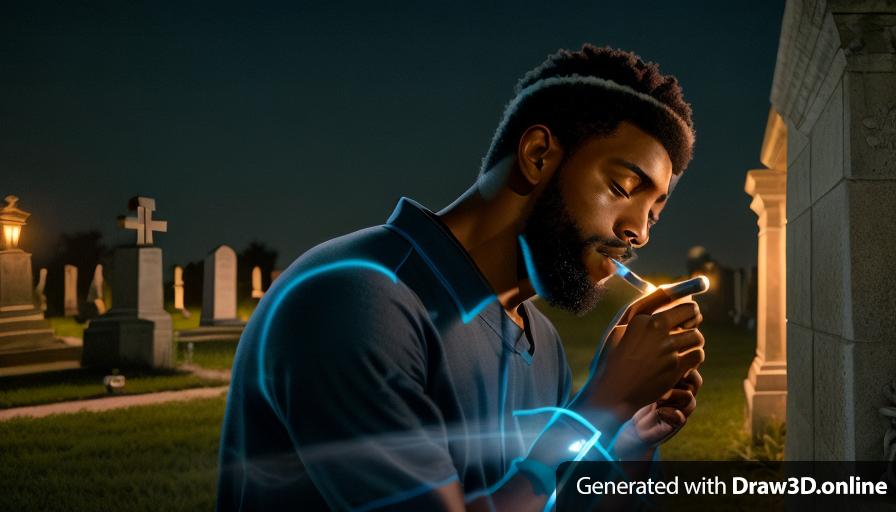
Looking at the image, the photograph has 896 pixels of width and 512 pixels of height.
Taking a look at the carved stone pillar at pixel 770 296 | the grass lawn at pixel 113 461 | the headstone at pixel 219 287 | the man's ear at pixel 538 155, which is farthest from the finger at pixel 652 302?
the headstone at pixel 219 287

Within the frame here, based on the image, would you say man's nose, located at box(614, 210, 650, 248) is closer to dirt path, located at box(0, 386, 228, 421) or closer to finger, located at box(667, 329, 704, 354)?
finger, located at box(667, 329, 704, 354)

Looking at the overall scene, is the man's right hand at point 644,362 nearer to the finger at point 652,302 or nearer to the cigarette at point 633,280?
the finger at point 652,302

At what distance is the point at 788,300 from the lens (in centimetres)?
430

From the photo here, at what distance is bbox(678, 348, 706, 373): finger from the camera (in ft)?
4.75

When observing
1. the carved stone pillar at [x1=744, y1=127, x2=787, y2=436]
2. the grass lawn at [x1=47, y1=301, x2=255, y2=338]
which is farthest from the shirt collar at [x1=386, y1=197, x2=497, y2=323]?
the grass lawn at [x1=47, y1=301, x2=255, y2=338]

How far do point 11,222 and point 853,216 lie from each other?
1716 centimetres

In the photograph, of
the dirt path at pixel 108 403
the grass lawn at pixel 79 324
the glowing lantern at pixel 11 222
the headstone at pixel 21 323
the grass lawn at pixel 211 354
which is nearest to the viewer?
the dirt path at pixel 108 403

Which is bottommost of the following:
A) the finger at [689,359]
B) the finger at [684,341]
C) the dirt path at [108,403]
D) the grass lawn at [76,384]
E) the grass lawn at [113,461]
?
the grass lawn at [113,461]

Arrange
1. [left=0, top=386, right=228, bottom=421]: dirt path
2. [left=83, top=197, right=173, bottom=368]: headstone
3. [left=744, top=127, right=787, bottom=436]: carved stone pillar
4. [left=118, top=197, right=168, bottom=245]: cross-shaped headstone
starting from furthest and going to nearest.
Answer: [left=118, top=197, right=168, bottom=245]: cross-shaped headstone
[left=83, top=197, right=173, bottom=368]: headstone
[left=0, top=386, right=228, bottom=421]: dirt path
[left=744, top=127, right=787, bottom=436]: carved stone pillar

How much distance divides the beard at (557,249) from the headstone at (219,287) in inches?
750

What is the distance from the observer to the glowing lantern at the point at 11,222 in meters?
15.2

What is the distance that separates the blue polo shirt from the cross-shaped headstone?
13.5m

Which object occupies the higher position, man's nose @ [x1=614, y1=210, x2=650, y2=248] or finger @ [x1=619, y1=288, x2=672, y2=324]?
man's nose @ [x1=614, y1=210, x2=650, y2=248]

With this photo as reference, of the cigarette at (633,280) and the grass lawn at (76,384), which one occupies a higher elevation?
the cigarette at (633,280)
